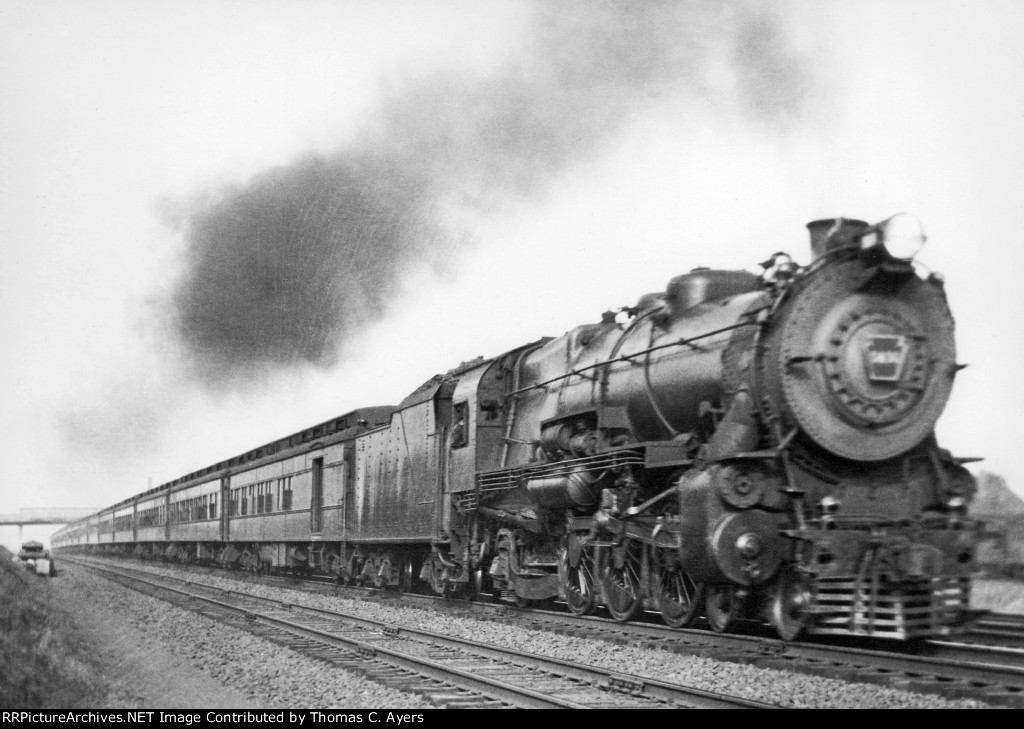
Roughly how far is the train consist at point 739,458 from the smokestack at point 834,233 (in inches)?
0.9

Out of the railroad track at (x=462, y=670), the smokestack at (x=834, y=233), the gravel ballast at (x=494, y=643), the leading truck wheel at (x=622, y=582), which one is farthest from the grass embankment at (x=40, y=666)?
the smokestack at (x=834, y=233)

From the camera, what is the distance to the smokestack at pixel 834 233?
8.80 meters

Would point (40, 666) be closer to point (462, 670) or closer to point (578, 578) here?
point (462, 670)

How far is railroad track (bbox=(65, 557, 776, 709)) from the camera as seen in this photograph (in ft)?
22.1

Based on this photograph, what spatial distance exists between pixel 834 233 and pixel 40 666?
7.39 m

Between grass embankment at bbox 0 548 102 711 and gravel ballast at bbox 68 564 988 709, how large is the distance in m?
1.09

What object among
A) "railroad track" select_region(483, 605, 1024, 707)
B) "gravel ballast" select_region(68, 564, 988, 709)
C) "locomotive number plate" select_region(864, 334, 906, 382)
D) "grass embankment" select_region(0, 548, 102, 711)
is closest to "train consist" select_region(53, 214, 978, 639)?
"locomotive number plate" select_region(864, 334, 906, 382)

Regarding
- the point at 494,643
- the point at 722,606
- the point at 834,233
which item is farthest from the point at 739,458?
the point at 494,643

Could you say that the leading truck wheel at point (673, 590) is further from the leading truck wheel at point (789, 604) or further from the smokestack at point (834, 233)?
the smokestack at point (834, 233)

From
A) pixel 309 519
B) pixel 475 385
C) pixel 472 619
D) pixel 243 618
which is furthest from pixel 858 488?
pixel 309 519

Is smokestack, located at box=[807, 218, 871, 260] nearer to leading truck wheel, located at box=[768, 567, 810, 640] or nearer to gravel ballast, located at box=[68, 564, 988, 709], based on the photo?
leading truck wheel, located at box=[768, 567, 810, 640]

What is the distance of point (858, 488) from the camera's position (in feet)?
28.6

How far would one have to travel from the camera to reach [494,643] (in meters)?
10.1
